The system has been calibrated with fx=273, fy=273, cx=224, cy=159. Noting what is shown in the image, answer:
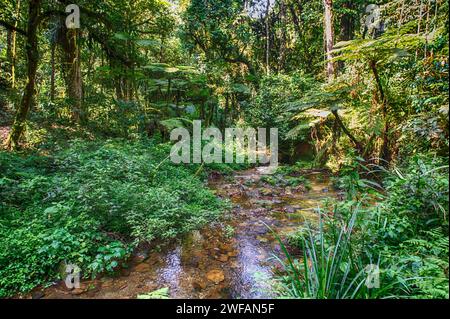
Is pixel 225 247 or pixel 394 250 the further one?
pixel 225 247

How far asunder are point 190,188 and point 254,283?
8.90ft

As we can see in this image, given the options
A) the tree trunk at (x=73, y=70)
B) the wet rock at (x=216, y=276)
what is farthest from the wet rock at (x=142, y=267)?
the tree trunk at (x=73, y=70)

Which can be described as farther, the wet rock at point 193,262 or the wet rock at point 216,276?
the wet rock at point 193,262

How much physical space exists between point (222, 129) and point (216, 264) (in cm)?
985

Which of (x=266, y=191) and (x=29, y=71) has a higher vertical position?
(x=29, y=71)

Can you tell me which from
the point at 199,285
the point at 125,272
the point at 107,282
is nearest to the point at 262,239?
the point at 199,285

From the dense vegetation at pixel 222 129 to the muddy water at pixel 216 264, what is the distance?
0.67 feet

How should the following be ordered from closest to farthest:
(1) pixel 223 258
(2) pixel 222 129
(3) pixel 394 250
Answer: (3) pixel 394 250 → (1) pixel 223 258 → (2) pixel 222 129

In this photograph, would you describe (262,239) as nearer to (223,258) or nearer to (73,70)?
(223,258)

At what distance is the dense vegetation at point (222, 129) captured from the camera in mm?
2510

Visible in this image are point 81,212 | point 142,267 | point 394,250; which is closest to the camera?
point 394,250

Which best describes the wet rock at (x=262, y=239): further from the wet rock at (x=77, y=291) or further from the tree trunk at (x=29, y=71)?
the tree trunk at (x=29, y=71)

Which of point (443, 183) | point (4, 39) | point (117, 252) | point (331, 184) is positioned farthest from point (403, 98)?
point (4, 39)

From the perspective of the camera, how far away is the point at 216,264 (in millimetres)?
3266
